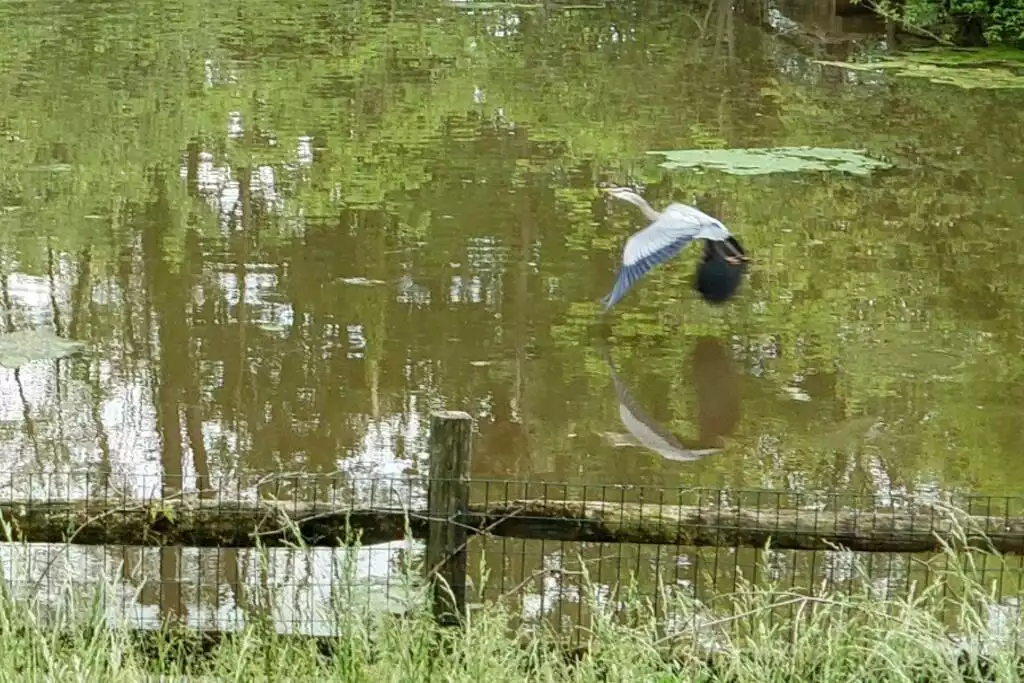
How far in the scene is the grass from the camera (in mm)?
3014

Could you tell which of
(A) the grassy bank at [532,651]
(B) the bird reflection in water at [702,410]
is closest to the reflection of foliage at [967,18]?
(B) the bird reflection in water at [702,410]

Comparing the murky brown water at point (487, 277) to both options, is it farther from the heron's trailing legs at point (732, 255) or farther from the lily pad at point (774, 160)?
the heron's trailing legs at point (732, 255)

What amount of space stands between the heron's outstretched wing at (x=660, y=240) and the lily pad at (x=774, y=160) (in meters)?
3.91

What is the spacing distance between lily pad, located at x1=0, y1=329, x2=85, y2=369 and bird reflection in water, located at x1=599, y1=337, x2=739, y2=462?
2496mm

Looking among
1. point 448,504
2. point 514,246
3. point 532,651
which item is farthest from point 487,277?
point 532,651

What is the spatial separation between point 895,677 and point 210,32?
1534 centimetres

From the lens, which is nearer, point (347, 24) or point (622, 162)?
point (622, 162)

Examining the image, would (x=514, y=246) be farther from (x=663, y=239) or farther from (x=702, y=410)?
(x=702, y=410)

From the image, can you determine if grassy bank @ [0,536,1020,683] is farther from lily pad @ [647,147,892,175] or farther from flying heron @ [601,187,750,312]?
lily pad @ [647,147,892,175]

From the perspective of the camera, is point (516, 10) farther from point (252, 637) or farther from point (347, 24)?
point (252, 637)

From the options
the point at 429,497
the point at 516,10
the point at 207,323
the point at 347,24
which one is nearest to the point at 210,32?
the point at 347,24

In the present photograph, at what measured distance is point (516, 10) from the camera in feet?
66.6

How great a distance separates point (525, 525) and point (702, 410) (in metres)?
3.08

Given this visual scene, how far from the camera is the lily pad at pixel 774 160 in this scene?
11062mm
